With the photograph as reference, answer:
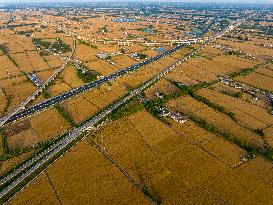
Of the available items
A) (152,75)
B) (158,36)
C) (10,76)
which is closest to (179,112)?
(152,75)

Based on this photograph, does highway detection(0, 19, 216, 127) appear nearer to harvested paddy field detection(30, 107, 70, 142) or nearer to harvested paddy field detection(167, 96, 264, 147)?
harvested paddy field detection(30, 107, 70, 142)

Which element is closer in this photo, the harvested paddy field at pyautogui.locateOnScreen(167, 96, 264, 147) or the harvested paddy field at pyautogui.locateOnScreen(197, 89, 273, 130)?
the harvested paddy field at pyautogui.locateOnScreen(167, 96, 264, 147)

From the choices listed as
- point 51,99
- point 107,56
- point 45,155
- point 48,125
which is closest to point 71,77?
point 51,99

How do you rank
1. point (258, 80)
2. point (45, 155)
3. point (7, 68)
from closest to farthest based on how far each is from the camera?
point (45, 155) < point (258, 80) < point (7, 68)

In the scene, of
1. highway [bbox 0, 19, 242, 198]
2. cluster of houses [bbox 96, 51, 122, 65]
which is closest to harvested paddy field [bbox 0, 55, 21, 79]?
cluster of houses [bbox 96, 51, 122, 65]

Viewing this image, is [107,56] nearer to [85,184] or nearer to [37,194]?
[85,184]

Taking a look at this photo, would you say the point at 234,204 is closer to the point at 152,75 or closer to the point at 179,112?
the point at 179,112

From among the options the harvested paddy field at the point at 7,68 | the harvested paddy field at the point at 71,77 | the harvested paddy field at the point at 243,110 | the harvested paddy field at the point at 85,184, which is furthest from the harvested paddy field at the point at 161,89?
the harvested paddy field at the point at 7,68

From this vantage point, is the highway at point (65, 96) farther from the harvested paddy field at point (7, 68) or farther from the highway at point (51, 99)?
the harvested paddy field at point (7, 68)

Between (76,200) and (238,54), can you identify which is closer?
(76,200)

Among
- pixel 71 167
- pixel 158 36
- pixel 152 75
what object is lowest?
pixel 158 36

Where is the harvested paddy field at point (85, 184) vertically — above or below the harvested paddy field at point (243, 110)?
above
